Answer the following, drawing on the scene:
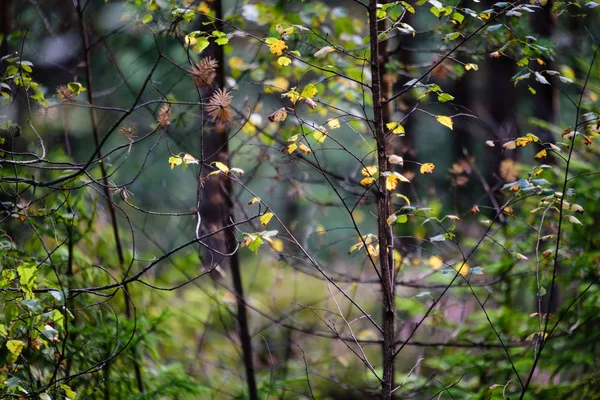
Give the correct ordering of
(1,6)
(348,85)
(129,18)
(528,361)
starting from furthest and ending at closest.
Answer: (1,6) < (348,85) < (129,18) < (528,361)

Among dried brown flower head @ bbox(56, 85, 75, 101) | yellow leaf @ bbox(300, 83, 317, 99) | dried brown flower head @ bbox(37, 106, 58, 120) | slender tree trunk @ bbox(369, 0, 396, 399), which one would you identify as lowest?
slender tree trunk @ bbox(369, 0, 396, 399)

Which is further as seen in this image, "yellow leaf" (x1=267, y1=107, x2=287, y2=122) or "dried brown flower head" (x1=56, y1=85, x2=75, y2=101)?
"dried brown flower head" (x1=56, y1=85, x2=75, y2=101)

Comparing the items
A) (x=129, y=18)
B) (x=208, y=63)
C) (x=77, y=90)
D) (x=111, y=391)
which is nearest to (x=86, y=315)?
(x=111, y=391)

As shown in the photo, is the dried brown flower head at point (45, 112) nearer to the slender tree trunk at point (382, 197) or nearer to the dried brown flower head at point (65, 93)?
the dried brown flower head at point (65, 93)

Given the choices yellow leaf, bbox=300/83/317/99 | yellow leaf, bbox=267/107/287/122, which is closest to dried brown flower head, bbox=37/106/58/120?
yellow leaf, bbox=267/107/287/122

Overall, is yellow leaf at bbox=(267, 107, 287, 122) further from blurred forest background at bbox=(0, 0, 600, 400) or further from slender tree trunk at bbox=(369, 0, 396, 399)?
slender tree trunk at bbox=(369, 0, 396, 399)

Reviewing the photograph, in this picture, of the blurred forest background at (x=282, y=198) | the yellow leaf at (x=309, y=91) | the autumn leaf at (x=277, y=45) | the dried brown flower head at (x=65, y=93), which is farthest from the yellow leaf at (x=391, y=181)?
the dried brown flower head at (x=65, y=93)

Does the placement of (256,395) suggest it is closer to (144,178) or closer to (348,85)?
(348,85)

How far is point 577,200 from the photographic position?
364cm

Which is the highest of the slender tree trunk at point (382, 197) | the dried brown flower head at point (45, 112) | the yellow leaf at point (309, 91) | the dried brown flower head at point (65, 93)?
the dried brown flower head at point (65, 93)

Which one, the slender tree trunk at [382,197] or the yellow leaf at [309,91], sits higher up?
the yellow leaf at [309,91]

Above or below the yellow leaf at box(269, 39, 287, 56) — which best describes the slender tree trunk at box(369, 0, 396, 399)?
below

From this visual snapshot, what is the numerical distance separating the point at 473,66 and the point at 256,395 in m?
2.22

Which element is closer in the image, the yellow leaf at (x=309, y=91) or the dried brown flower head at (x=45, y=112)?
the yellow leaf at (x=309, y=91)
